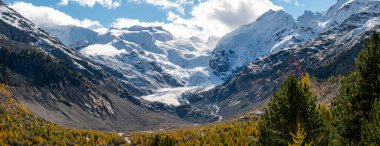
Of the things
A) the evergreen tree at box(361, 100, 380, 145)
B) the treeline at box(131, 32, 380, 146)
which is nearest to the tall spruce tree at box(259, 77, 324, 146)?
the treeline at box(131, 32, 380, 146)

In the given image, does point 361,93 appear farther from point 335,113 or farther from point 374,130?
point 374,130

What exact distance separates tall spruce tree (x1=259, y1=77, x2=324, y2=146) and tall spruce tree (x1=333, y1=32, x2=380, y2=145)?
256cm

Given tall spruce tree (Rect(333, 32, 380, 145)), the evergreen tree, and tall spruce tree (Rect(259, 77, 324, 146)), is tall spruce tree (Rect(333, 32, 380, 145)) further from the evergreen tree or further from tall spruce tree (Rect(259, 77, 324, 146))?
the evergreen tree

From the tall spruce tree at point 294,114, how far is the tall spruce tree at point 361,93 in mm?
2564

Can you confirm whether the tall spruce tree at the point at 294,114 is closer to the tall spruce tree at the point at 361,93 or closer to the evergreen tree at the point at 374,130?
the tall spruce tree at the point at 361,93

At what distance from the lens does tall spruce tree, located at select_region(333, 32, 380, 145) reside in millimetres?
42438

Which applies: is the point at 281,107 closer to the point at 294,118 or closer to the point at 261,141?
the point at 294,118

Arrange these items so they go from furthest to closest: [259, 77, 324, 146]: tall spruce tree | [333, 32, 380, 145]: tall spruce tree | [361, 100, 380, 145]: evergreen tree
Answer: [259, 77, 324, 146]: tall spruce tree, [333, 32, 380, 145]: tall spruce tree, [361, 100, 380, 145]: evergreen tree

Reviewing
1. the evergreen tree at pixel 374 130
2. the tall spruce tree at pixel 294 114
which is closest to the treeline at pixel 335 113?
the tall spruce tree at pixel 294 114

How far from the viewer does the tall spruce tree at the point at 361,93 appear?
42.4 m

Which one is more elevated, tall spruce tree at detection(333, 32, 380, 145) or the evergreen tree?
tall spruce tree at detection(333, 32, 380, 145)

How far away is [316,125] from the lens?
45688 millimetres

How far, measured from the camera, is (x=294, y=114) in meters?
45.9

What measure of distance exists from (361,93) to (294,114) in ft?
22.0
